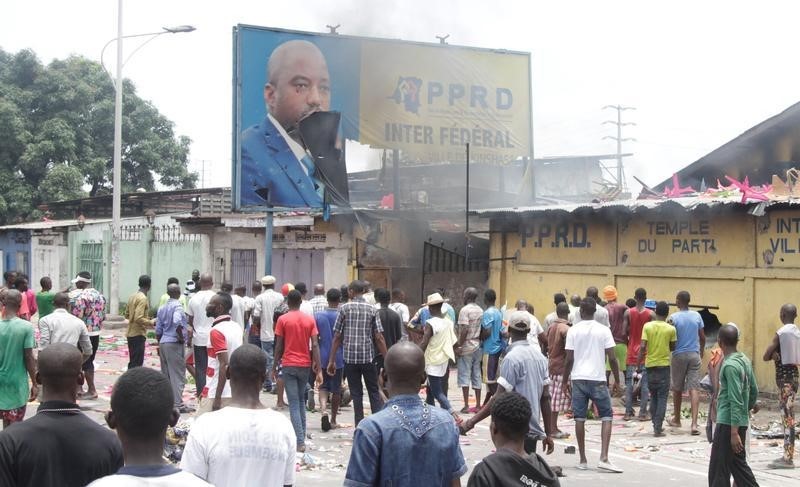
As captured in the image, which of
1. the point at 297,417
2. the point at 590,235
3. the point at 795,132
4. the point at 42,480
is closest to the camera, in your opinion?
the point at 42,480

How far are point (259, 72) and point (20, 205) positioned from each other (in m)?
24.5

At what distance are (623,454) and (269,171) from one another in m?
11.0

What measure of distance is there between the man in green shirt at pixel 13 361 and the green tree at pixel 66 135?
3316cm

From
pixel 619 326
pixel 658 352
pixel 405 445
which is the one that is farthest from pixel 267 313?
pixel 405 445

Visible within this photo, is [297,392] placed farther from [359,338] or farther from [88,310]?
[88,310]

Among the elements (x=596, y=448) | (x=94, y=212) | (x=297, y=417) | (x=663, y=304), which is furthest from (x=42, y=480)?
(x=94, y=212)

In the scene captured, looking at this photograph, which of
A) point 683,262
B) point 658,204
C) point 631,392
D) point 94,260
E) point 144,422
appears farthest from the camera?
point 94,260

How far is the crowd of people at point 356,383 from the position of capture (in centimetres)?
406

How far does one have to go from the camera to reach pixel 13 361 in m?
8.55

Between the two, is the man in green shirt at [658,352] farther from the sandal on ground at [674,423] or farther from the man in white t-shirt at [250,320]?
the man in white t-shirt at [250,320]

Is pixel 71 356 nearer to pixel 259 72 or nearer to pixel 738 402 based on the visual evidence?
pixel 738 402

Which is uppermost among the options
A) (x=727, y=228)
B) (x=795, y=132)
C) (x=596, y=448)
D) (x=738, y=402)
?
(x=795, y=132)

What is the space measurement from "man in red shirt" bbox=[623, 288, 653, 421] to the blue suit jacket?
8.65 m

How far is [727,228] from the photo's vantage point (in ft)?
49.8
